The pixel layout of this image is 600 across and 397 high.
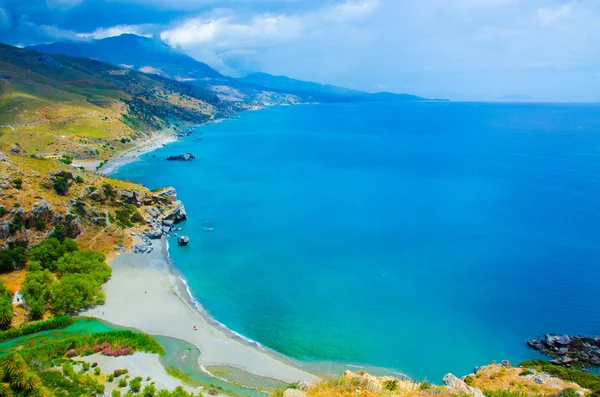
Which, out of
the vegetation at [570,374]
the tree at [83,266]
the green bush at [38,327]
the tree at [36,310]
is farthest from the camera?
the tree at [83,266]

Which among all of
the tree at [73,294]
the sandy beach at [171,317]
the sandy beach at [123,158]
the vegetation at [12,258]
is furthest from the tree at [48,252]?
the sandy beach at [123,158]

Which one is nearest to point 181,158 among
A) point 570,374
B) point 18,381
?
point 18,381

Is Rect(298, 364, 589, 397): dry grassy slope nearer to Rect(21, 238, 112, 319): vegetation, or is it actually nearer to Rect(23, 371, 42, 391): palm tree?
Rect(23, 371, 42, 391): palm tree

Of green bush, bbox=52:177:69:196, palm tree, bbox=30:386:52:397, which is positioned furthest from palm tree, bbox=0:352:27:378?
green bush, bbox=52:177:69:196

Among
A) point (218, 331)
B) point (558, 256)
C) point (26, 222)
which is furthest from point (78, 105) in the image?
point (558, 256)

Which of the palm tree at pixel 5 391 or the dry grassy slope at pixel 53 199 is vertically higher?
the dry grassy slope at pixel 53 199

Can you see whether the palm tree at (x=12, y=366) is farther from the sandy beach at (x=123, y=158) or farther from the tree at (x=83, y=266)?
the sandy beach at (x=123, y=158)

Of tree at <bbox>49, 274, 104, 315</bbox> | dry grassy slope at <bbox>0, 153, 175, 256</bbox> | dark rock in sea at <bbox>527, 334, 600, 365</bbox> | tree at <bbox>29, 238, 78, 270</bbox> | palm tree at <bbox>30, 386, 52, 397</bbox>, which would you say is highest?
dark rock in sea at <bbox>527, 334, 600, 365</bbox>

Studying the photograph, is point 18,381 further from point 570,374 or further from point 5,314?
point 570,374
